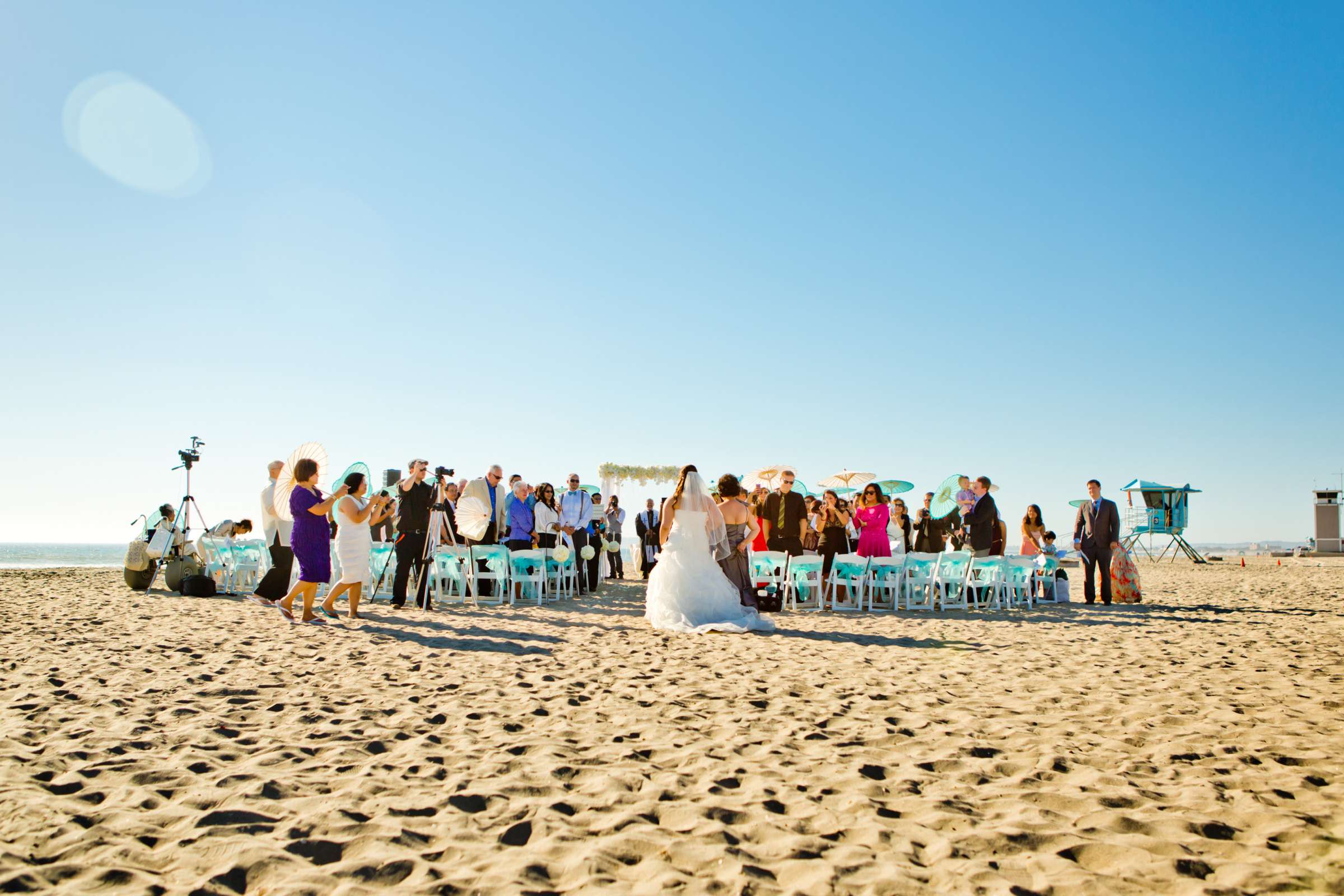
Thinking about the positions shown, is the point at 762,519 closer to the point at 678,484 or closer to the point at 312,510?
the point at 678,484

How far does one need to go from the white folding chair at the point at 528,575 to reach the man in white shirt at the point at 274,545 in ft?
8.43

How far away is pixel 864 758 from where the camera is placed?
340cm

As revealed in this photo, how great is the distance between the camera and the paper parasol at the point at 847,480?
1714cm

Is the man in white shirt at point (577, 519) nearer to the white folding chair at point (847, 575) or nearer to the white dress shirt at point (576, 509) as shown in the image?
the white dress shirt at point (576, 509)

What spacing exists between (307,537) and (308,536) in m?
0.01

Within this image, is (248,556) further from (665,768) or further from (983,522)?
(665,768)

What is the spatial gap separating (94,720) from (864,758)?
3.64 metres

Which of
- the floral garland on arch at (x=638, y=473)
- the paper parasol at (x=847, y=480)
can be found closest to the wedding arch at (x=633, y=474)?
the floral garland on arch at (x=638, y=473)

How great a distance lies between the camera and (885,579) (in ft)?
35.7

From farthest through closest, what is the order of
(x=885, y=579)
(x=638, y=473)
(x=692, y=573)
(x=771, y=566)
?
(x=638, y=473)
(x=885, y=579)
(x=771, y=566)
(x=692, y=573)


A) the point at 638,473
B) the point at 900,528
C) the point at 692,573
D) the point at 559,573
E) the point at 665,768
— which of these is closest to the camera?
the point at 665,768

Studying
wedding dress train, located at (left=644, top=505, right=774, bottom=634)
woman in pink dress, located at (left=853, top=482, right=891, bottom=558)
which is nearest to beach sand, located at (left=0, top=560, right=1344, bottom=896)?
wedding dress train, located at (left=644, top=505, right=774, bottom=634)

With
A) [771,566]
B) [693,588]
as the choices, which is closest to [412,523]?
[693,588]

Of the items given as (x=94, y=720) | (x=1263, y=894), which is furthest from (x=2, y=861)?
(x=1263, y=894)
